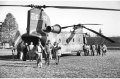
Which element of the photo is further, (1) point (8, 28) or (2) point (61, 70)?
(1) point (8, 28)

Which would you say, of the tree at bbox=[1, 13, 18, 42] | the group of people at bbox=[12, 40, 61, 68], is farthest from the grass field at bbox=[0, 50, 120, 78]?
the tree at bbox=[1, 13, 18, 42]

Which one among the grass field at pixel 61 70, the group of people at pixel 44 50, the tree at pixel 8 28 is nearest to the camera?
the grass field at pixel 61 70

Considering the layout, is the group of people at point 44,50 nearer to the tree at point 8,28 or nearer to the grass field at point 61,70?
the grass field at point 61,70

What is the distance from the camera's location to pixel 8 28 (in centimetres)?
6162

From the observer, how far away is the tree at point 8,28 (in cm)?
6078

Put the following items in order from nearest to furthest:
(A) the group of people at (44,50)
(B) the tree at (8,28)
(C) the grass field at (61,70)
Result: 1. (C) the grass field at (61,70)
2. (A) the group of people at (44,50)
3. (B) the tree at (8,28)

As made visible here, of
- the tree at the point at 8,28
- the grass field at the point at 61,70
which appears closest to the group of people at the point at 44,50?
the grass field at the point at 61,70

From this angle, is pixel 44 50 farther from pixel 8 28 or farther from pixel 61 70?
pixel 8 28

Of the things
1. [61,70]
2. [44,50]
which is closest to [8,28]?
[44,50]

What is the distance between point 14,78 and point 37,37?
790 cm

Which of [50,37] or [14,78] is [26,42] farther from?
[14,78]

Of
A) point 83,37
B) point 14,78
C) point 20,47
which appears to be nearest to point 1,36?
point 83,37

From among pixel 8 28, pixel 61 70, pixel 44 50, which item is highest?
pixel 8 28

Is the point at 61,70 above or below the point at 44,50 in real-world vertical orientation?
below
